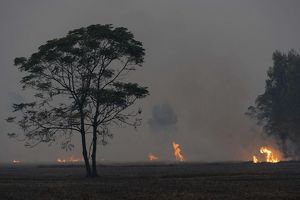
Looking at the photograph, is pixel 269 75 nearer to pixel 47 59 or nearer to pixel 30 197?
pixel 47 59

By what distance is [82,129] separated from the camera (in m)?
59.4

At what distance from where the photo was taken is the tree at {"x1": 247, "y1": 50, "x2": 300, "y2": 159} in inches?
4001

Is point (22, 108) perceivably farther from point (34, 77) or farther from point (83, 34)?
point (83, 34)

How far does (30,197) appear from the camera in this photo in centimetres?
3039

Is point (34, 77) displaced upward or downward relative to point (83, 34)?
downward

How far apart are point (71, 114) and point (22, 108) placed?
6.51 metres

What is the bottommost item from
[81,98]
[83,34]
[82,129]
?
[82,129]

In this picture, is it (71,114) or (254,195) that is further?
(71,114)

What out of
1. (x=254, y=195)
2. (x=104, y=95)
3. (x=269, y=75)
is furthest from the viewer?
(x=269, y=75)

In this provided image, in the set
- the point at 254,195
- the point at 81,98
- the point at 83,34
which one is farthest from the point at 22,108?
the point at 254,195

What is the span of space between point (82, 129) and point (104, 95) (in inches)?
215

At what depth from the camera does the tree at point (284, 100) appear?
101625mm

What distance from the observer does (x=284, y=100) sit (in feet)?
342

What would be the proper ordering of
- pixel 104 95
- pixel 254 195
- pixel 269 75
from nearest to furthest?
1. pixel 254 195
2. pixel 104 95
3. pixel 269 75
